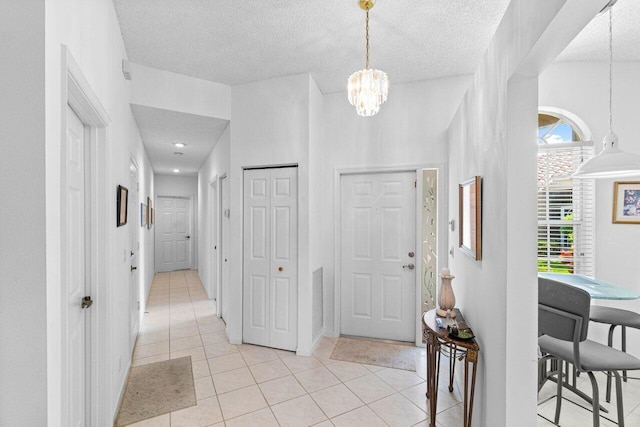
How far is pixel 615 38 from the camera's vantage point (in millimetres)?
2637

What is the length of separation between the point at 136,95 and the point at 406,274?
348 cm

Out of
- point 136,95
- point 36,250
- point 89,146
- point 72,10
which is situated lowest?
point 36,250

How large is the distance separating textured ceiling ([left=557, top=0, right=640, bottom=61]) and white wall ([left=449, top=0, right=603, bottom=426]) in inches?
59.3

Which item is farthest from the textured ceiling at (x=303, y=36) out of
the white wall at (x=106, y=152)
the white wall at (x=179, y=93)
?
the white wall at (x=106, y=152)

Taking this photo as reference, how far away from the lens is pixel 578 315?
193 cm

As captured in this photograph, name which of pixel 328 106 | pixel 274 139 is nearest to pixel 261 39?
pixel 274 139

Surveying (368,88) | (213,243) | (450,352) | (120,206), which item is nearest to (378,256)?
(450,352)

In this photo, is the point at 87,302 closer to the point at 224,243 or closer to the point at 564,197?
the point at 224,243

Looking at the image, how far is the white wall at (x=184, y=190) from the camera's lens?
7957 millimetres

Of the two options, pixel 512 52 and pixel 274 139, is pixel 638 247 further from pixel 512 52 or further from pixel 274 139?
pixel 274 139

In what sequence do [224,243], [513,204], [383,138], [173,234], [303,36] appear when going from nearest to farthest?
1. [513,204]
2. [303,36]
3. [383,138]
4. [224,243]
5. [173,234]

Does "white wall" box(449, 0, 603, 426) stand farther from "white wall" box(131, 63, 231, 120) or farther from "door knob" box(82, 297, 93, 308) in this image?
"white wall" box(131, 63, 231, 120)

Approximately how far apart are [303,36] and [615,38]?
2726 millimetres

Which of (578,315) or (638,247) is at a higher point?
(638,247)
